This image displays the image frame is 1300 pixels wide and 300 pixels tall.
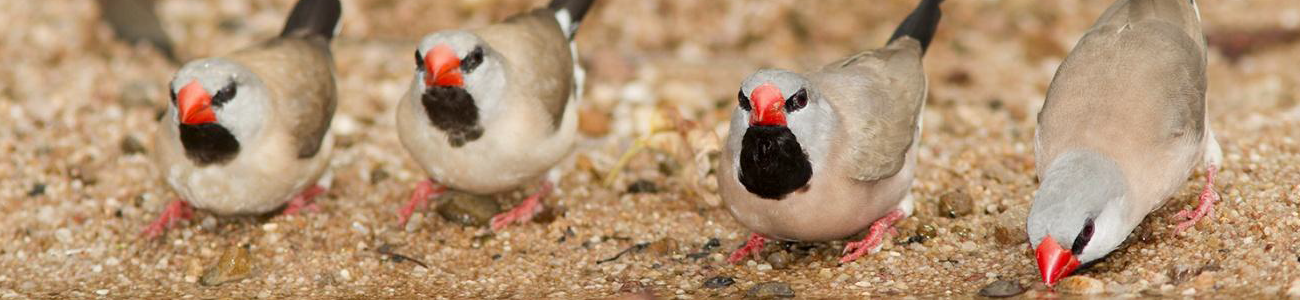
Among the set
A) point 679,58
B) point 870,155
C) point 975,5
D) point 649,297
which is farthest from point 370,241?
point 975,5

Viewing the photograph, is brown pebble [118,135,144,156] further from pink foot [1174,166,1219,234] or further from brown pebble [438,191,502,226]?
pink foot [1174,166,1219,234]

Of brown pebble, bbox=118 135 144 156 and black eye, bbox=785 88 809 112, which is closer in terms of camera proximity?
black eye, bbox=785 88 809 112

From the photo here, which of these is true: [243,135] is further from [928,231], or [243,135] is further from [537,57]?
[928,231]

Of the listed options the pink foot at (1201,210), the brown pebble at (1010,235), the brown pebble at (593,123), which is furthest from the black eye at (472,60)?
the pink foot at (1201,210)

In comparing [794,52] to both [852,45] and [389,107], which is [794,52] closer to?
[852,45]

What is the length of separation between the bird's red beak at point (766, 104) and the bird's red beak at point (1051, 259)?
864 mm

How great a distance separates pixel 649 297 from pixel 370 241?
1.47 m

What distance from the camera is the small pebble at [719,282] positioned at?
4.70 metres

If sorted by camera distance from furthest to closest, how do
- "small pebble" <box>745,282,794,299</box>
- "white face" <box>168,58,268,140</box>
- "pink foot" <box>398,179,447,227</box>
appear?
"pink foot" <box>398,179,447,227</box>
"white face" <box>168,58,268,140</box>
"small pebble" <box>745,282,794,299</box>

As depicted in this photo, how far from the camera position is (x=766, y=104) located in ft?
13.8

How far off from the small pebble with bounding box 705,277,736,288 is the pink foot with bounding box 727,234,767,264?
23 centimetres

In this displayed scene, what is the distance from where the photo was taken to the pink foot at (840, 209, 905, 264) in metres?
4.82

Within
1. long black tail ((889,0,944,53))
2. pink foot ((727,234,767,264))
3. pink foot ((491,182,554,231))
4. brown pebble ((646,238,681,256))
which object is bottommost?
pink foot ((727,234,767,264))

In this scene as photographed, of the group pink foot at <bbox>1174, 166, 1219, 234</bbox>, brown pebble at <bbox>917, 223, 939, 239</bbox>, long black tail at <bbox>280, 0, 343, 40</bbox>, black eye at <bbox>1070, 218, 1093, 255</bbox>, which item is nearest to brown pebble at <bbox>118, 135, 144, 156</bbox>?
long black tail at <bbox>280, 0, 343, 40</bbox>
